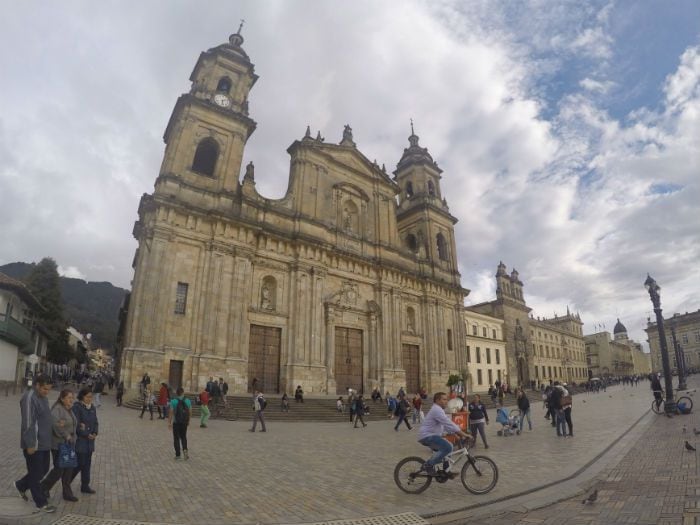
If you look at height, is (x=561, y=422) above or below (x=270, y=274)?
below

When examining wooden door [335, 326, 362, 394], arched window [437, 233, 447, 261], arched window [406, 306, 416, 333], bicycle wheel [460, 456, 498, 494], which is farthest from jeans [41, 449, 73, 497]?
arched window [437, 233, 447, 261]

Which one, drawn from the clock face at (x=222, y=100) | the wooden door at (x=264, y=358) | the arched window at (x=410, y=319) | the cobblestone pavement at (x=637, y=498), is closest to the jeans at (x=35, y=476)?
the cobblestone pavement at (x=637, y=498)

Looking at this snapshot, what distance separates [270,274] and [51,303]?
28.2 meters

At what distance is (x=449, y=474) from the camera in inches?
259

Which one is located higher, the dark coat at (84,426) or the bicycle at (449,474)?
the dark coat at (84,426)

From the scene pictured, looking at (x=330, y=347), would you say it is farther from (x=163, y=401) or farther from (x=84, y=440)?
(x=84, y=440)

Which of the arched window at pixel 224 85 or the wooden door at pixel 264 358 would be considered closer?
the wooden door at pixel 264 358

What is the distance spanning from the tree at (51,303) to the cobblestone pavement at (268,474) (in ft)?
107

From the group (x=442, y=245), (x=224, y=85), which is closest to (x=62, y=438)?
(x=224, y=85)

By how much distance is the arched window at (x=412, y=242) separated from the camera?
141ft

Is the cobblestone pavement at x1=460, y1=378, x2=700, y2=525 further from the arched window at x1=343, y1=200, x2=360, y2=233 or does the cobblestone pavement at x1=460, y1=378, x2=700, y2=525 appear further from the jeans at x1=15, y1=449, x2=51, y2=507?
the arched window at x1=343, y1=200, x2=360, y2=233

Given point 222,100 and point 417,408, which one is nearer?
point 417,408

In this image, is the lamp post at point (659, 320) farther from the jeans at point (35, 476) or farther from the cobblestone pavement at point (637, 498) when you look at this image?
the jeans at point (35, 476)

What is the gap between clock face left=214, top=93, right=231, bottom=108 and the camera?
100 feet
